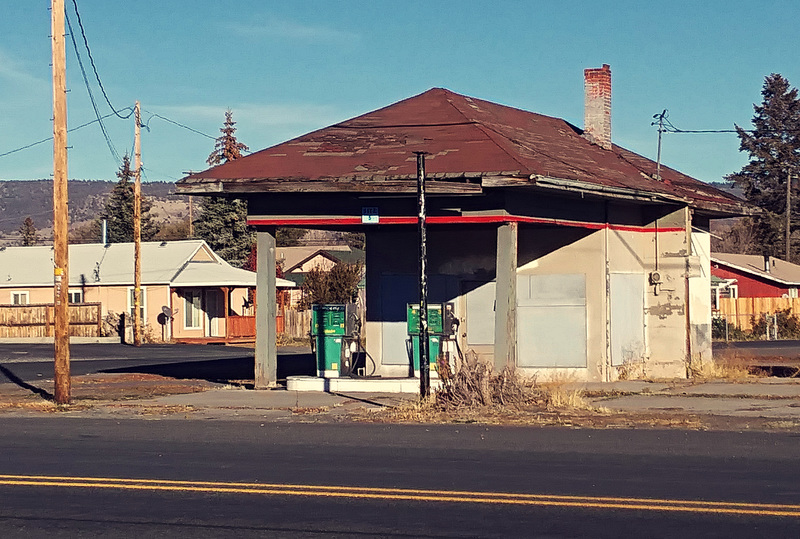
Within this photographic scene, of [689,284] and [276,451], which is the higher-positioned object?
[689,284]

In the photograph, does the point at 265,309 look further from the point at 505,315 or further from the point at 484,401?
the point at 484,401

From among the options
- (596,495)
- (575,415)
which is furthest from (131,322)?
(596,495)

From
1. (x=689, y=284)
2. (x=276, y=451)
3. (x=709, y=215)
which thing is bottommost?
(x=276, y=451)

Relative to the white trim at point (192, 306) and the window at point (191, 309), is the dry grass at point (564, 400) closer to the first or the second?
the white trim at point (192, 306)

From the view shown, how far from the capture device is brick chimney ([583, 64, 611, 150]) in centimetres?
2692

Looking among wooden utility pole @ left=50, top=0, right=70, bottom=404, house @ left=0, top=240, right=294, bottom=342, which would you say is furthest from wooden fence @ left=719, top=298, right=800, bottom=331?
wooden utility pole @ left=50, top=0, right=70, bottom=404

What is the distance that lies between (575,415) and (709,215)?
1216cm

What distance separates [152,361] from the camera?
35.4 m

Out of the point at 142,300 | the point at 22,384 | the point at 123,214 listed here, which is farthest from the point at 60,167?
the point at 123,214

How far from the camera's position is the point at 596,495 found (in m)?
9.75

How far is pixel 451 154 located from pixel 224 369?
1219cm

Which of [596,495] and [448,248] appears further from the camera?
[448,248]

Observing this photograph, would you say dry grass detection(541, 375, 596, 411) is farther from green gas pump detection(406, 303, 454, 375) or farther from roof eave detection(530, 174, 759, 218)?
roof eave detection(530, 174, 759, 218)

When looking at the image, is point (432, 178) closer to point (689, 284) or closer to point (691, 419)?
point (691, 419)
